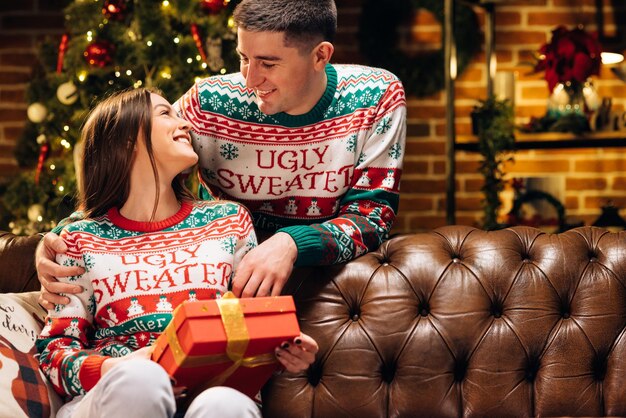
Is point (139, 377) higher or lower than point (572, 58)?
lower

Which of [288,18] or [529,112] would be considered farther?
[529,112]

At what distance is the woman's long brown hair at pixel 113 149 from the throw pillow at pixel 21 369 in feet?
1.01

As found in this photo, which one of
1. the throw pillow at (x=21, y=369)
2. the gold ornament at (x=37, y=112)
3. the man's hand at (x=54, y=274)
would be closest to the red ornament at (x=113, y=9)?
the gold ornament at (x=37, y=112)

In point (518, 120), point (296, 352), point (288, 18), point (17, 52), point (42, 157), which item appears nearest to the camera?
point (296, 352)

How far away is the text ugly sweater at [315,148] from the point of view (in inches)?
94.6

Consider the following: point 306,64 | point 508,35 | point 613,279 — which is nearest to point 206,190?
point 306,64

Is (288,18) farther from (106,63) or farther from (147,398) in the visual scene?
(106,63)

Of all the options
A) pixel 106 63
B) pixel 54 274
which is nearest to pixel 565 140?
pixel 106 63

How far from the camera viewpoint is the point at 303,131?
2.41 m

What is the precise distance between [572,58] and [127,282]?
7.54 ft

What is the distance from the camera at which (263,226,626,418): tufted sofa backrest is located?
228cm

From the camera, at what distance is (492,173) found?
372 centimetres

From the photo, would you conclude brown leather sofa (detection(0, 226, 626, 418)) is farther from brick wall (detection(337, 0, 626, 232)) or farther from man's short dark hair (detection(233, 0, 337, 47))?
brick wall (detection(337, 0, 626, 232))

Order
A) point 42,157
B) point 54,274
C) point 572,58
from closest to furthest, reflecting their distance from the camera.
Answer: point 54,274, point 572,58, point 42,157
